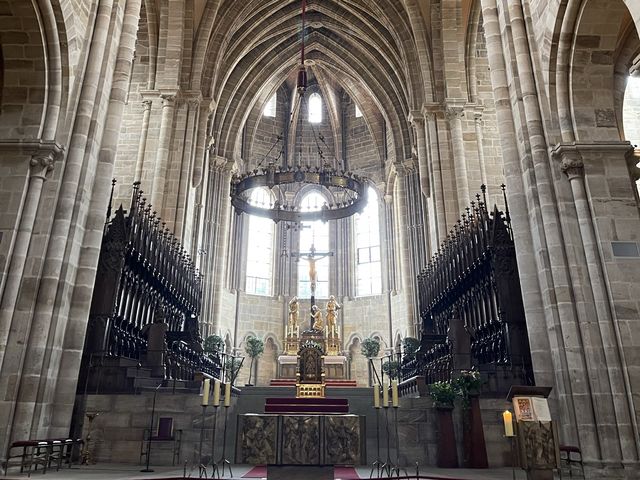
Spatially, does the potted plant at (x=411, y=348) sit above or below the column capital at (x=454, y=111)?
below

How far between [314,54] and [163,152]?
1408cm

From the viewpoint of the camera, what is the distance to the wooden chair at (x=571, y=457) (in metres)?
7.42

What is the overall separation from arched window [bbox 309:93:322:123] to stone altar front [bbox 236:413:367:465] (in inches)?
1103

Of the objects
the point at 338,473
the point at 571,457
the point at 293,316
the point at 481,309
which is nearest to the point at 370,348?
the point at 293,316

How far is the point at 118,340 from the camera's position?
11.4 m

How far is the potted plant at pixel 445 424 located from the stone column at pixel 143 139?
520 inches

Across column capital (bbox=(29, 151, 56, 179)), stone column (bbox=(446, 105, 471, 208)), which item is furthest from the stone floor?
stone column (bbox=(446, 105, 471, 208))

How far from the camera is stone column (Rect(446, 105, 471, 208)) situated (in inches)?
717

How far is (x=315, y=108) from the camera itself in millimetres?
33188

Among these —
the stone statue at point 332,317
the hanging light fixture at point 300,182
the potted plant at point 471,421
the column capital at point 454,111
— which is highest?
the column capital at point 454,111

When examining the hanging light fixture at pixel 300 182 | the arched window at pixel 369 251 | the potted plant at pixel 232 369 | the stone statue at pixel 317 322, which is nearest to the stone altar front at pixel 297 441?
the potted plant at pixel 232 369

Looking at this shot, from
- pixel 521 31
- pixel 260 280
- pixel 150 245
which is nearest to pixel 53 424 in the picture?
pixel 150 245

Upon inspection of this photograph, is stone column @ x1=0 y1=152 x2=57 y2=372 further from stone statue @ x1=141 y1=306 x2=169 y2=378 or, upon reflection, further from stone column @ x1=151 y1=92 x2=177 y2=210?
stone column @ x1=151 y1=92 x2=177 y2=210

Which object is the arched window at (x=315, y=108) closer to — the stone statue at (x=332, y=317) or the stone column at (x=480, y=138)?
the stone statue at (x=332, y=317)
